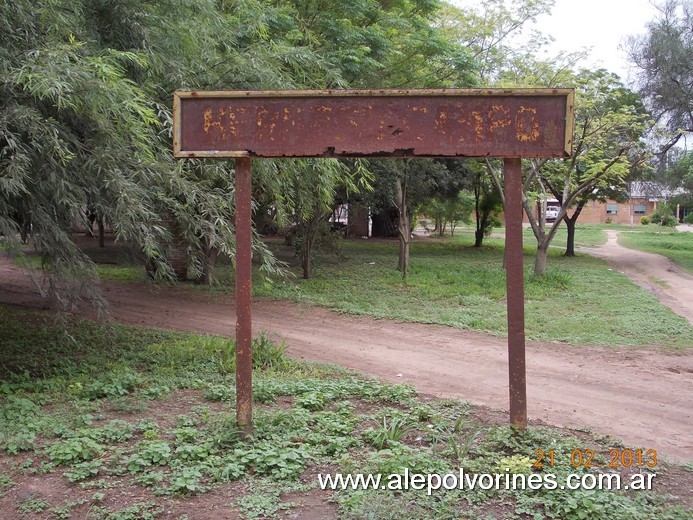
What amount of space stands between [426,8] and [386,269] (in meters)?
7.05

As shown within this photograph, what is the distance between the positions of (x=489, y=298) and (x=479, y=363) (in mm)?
5728

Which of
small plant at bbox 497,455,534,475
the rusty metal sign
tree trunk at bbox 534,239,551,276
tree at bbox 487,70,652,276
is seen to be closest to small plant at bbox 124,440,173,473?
the rusty metal sign

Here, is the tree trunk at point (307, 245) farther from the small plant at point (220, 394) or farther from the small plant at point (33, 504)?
the small plant at point (33, 504)

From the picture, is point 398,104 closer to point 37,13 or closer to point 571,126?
point 571,126

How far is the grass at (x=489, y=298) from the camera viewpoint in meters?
11.4

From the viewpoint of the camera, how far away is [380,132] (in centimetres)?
499

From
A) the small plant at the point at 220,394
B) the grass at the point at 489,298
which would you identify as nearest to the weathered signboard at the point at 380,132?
the small plant at the point at 220,394

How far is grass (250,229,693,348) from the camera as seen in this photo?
11.4 m

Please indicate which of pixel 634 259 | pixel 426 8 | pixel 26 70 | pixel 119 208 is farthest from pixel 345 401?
pixel 634 259

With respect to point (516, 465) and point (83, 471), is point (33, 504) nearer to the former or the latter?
point (83, 471)

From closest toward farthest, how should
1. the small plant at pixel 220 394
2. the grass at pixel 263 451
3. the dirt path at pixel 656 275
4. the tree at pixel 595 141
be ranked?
the grass at pixel 263 451 → the small plant at pixel 220 394 → the dirt path at pixel 656 275 → the tree at pixel 595 141

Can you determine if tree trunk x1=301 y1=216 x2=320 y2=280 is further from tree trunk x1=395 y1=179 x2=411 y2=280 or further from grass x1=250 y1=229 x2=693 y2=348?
tree trunk x1=395 y1=179 x2=411 y2=280

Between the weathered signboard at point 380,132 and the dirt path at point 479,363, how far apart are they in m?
2.12

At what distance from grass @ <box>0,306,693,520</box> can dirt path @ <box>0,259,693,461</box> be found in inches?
44.7
